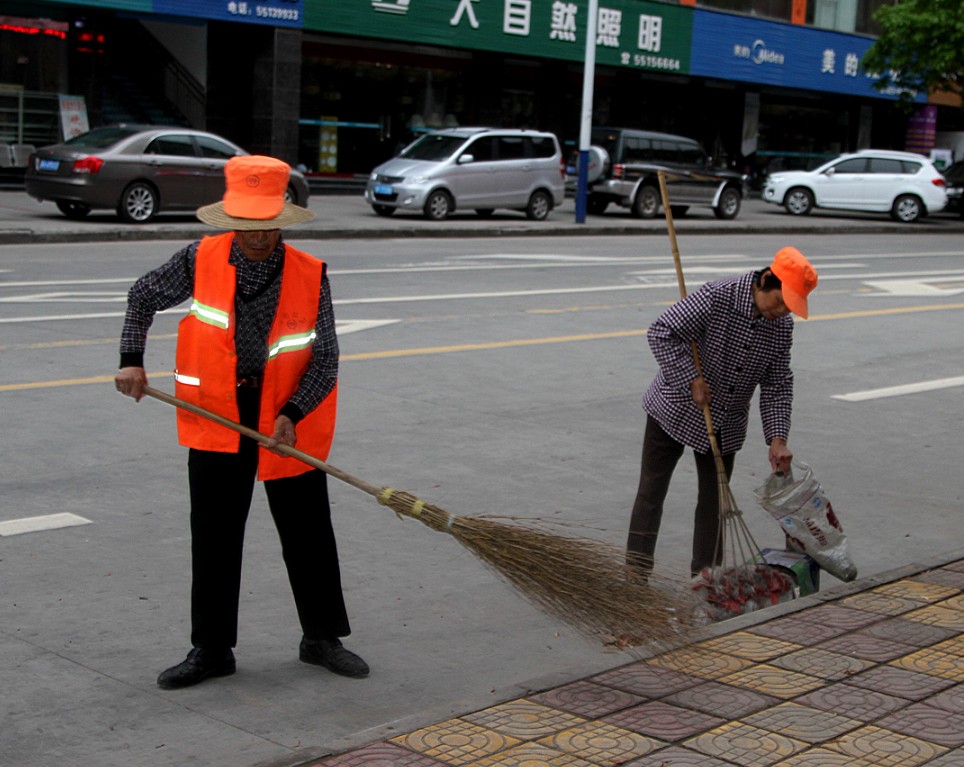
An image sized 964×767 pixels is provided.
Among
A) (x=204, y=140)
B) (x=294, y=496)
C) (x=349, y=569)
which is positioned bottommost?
(x=349, y=569)

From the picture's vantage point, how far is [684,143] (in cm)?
2977

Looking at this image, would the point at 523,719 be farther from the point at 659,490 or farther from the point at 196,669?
the point at 659,490

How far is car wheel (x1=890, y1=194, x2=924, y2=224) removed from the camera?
3306 centimetres

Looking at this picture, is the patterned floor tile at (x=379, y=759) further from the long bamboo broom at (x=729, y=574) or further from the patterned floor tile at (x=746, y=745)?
the long bamboo broom at (x=729, y=574)

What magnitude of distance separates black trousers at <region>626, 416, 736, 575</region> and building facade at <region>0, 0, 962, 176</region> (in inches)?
875

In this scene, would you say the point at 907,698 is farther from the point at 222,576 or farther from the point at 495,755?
the point at 222,576

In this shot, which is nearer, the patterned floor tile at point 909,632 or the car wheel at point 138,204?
the patterned floor tile at point 909,632

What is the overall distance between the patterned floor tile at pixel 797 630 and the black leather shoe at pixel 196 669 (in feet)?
6.24

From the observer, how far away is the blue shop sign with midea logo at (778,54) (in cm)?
3784

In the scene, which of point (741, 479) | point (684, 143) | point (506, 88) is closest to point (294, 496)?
point (741, 479)

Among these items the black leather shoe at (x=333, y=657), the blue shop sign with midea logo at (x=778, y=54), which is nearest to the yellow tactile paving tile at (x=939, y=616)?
the black leather shoe at (x=333, y=657)

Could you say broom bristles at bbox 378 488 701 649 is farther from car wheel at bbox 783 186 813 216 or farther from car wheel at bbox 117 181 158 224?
car wheel at bbox 783 186 813 216

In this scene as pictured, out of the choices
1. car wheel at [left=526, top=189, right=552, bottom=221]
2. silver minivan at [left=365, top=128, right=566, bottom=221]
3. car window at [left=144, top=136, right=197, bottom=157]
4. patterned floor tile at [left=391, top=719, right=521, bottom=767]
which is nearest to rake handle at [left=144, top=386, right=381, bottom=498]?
patterned floor tile at [left=391, top=719, right=521, bottom=767]

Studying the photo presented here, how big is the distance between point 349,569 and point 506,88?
30.0 metres
